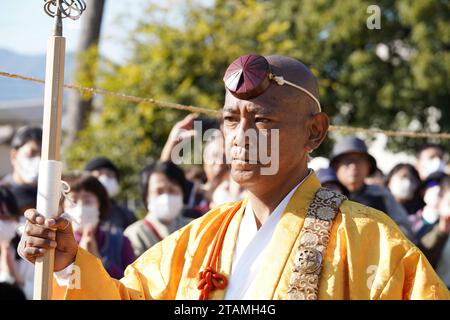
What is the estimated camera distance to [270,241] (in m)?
3.75

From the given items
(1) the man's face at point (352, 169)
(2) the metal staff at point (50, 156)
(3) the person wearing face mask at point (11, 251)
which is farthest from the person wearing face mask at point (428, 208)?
(2) the metal staff at point (50, 156)

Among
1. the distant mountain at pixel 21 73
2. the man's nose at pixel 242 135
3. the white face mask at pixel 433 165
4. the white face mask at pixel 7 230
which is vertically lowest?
the white face mask at pixel 7 230

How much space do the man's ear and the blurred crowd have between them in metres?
2.69

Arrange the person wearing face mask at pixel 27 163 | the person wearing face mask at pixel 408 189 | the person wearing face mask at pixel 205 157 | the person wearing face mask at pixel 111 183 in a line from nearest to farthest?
the person wearing face mask at pixel 27 163
the person wearing face mask at pixel 205 157
the person wearing face mask at pixel 111 183
the person wearing face mask at pixel 408 189

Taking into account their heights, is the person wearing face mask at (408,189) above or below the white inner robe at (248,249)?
above

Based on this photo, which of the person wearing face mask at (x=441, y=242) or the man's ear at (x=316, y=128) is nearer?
the man's ear at (x=316, y=128)

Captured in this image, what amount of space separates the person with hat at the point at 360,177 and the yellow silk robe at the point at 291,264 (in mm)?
3631

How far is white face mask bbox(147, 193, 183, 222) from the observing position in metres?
7.12

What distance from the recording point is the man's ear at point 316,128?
3867 millimetres

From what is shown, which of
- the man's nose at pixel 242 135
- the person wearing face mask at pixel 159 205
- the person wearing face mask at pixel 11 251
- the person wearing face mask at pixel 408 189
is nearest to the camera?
the man's nose at pixel 242 135

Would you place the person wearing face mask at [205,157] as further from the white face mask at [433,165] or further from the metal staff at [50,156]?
the metal staff at [50,156]

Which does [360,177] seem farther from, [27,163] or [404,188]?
[27,163]

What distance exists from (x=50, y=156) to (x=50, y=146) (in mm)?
37

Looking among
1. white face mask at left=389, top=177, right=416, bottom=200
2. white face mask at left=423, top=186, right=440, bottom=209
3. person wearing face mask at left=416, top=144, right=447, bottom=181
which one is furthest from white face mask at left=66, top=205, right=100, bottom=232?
person wearing face mask at left=416, top=144, right=447, bottom=181
